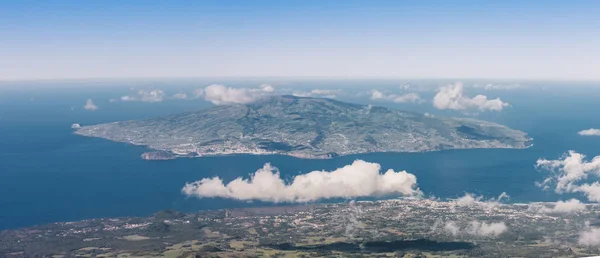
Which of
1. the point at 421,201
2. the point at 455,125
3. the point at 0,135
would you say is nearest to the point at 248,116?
the point at 455,125

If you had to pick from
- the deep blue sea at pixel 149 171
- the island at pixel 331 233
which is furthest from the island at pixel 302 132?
the island at pixel 331 233

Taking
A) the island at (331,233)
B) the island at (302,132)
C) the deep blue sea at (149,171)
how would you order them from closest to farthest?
the island at (331,233), the deep blue sea at (149,171), the island at (302,132)

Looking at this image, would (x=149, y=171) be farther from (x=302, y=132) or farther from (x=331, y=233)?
(x=331, y=233)

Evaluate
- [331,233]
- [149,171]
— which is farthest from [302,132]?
[331,233]

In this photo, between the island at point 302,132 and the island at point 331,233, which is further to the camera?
the island at point 302,132

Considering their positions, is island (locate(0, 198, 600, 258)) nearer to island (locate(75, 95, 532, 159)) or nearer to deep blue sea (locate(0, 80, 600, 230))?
deep blue sea (locate(0, 80, 600, 230))

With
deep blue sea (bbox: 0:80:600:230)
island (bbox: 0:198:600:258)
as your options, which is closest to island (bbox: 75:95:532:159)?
deep blue sea (bbox: 0:80:600:230)

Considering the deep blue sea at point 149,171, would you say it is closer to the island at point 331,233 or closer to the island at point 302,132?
the island at point 302,132

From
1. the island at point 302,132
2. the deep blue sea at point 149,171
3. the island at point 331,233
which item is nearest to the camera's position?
the island at point 331,233
